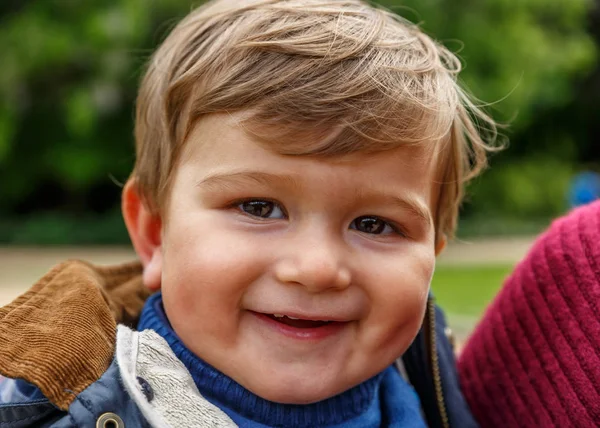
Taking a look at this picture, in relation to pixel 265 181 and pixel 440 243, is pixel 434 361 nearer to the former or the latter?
pixel 440 243

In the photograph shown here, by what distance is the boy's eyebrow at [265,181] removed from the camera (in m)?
1.48

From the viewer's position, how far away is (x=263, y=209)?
1.53m

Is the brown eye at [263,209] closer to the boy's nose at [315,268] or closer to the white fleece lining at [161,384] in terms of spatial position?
the boy's nose at [315,268]

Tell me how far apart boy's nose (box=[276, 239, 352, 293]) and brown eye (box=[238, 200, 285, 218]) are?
0.09m

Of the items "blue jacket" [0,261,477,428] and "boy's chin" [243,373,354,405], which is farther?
"boy's chin" [243,373,354,405]

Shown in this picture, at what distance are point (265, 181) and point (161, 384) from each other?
0.44 metres

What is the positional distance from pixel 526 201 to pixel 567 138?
4969mm

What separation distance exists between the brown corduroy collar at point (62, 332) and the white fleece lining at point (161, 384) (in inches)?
1.6

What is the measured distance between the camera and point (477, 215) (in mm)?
17453

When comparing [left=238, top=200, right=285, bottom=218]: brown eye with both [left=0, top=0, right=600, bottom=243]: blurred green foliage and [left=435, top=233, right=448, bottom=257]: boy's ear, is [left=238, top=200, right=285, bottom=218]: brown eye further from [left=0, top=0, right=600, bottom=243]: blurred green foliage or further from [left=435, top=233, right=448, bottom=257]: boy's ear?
[left=0, top=0, right=600, bottom=243]: blurred green foliage

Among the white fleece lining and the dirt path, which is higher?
the white fleece lining

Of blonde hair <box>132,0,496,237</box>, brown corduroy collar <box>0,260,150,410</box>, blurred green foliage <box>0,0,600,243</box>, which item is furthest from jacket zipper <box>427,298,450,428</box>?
blurred green foliage <box>0,0,600,243</box>

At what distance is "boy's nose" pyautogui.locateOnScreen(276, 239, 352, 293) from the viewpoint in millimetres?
1445

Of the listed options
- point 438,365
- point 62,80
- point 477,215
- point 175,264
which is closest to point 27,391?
point 175,264
